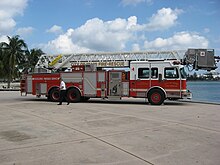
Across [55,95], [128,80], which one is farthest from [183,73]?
[55,95]

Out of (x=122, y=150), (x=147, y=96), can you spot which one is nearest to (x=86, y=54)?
(x=147, y=96)

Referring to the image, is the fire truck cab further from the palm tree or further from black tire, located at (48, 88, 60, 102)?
the palm tree

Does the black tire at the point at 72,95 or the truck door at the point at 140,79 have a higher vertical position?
the truck door at the point at 140,79

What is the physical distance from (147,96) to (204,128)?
7.15 meters

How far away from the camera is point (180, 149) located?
18.0ft

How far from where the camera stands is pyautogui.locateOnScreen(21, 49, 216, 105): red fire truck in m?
14.5

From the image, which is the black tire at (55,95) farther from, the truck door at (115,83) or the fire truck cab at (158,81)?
the fire truck cab at (158,81)

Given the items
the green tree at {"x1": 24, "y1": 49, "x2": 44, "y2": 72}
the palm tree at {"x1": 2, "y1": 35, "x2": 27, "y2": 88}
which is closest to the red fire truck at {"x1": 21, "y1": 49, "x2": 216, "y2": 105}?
the palm tree at {"x1": 2, "y1": 35, "x2": 27, "y2": 88}

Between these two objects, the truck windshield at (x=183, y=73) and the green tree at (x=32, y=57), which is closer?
the truck windshield at (x=183, y=73)

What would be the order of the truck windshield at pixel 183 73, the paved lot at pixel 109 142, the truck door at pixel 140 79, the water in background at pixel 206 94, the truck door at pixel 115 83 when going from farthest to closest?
the water in background at pixel 206 94
the truck door at pixel 115 83
the truck door at pixel 140 79
the truck windshield at pixel 183 73
the paved lot at pixel 109 142

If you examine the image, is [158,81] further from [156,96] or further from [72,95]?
[72,95]

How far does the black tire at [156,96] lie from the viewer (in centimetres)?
1454

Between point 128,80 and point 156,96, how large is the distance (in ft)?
6.16

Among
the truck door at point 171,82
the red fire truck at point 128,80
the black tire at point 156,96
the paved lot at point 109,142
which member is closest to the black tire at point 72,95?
the red fire truck at point 128,80
